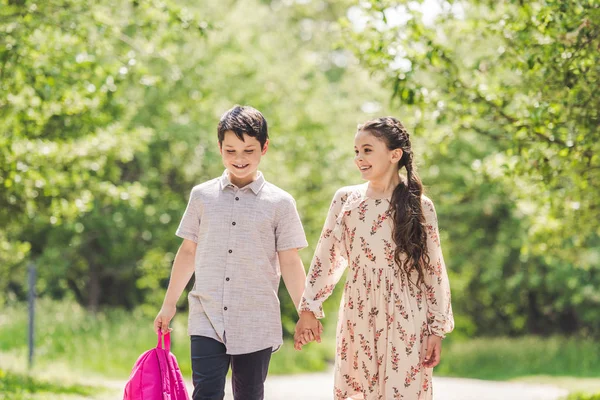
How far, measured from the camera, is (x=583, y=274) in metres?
18.5

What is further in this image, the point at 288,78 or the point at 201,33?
the point at 288,78

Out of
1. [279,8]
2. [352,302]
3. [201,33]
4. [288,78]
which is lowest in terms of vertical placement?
[352,302]

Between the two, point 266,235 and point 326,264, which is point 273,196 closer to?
point 266,235

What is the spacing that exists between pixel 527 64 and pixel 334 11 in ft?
97.2

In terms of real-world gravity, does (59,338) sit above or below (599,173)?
below

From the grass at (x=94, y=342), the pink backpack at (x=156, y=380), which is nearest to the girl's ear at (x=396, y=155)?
the pink backpack at (x=156, y=380)

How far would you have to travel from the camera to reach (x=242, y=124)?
4.59 meters

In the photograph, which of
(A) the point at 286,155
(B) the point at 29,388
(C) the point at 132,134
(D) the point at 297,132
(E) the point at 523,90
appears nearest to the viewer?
(E) the point at 523,90

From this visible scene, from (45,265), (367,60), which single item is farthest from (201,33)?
(45,265)

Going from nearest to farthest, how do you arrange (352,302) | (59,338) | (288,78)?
(352,302) < (59,338) < (288,78)

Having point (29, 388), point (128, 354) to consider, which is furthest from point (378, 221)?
point (128, 354)

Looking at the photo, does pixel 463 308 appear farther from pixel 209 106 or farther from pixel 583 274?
pixel 209 106

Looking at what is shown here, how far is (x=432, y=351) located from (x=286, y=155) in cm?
1459

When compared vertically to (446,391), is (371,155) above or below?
above
